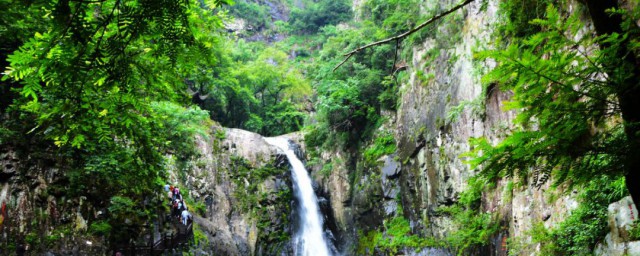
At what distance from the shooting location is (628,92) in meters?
1.99

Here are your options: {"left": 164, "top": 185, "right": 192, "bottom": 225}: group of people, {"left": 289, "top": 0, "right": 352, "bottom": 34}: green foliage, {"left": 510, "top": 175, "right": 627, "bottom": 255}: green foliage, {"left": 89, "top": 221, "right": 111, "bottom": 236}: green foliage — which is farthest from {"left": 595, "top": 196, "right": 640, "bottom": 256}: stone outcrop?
{"left": 289, "top": 0, "right": 352, "bottom": 34}: green foliage

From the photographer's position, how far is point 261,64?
85.4ft

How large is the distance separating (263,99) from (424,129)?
1613cm

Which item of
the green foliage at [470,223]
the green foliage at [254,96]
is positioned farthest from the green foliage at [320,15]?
the green foliage at [470,223]

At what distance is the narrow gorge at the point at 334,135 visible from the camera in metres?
2.14

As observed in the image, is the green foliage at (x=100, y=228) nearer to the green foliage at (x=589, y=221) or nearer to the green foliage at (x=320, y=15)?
the green foliage at (x=589, y=221)

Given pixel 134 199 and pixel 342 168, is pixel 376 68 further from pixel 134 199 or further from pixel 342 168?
pixel 134 199

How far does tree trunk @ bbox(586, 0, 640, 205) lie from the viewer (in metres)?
1.96

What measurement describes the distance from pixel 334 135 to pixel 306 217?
4329 mm

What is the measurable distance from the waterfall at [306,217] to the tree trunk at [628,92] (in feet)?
54.7

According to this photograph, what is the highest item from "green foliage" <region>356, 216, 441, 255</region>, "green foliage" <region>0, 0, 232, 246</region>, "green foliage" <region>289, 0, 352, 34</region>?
"green foliage" <region>289, 0, 352, 34</region>

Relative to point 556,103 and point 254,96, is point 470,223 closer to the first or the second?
point 556,103

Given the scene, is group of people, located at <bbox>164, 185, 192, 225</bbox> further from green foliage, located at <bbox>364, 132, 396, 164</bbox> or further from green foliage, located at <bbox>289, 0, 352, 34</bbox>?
green foliage, located at <bbox>289, 0, 352, 34</bbox>

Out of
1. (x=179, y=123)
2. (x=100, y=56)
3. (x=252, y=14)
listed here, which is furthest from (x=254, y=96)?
(x=100, y=56)
